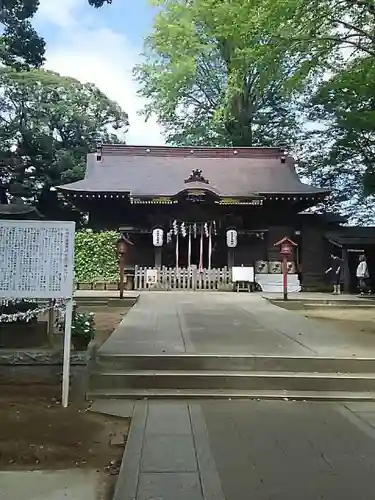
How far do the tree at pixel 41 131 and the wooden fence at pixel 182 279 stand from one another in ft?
36.4

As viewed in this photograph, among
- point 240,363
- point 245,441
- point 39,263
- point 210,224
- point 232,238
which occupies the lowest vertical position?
point 245,441

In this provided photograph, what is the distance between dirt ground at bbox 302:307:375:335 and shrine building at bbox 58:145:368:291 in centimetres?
636

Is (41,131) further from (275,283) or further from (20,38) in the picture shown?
(20,38)

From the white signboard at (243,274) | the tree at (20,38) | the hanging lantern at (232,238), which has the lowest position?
the white signboard at (243,274)

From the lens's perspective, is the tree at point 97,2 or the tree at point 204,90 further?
the tree at point 204,90

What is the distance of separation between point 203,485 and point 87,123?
98.0 feet

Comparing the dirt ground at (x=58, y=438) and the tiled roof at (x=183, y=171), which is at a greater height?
the tiled roof at (x=183, y=171)

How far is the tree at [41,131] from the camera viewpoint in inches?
1134

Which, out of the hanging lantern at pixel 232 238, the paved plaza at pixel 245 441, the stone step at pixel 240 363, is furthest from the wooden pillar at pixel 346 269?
the stone step at pixel 240 363

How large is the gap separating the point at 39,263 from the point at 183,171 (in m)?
19.8

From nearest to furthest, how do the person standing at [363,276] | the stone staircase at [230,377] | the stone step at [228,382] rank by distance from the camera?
the stone staircase at [230,377]
the stone step at [228,382]
the person standing at [363,276]

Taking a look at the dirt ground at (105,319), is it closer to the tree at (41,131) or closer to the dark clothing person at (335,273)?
the dark clothing person at (335,273)

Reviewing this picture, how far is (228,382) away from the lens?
5879mm

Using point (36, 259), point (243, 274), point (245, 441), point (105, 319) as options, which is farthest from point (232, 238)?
point (245, 441)
